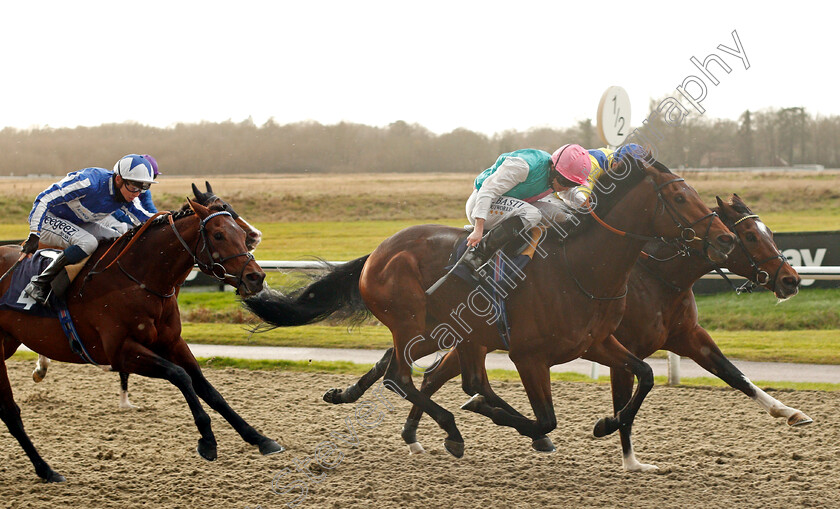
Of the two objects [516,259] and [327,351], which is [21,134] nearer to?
[327,351]

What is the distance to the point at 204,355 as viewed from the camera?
835 centimetres

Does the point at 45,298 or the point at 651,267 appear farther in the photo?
the point at 651,267

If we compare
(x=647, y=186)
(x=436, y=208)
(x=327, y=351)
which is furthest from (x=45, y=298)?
(x=436, y=208)

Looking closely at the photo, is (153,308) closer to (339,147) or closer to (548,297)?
(548,297)

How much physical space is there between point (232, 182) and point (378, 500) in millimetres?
16999

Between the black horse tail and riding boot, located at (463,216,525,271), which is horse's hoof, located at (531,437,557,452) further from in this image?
the black horse tail

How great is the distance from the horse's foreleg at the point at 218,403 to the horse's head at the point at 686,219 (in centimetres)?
234

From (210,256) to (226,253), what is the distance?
0.40 feet

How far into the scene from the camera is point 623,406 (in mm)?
4633

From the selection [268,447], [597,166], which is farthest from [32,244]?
[597,166]

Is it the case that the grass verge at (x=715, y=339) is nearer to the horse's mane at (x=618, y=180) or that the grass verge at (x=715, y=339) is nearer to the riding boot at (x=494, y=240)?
the riding boot at (x=494, y=240)

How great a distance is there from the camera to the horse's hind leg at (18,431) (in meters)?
4.42

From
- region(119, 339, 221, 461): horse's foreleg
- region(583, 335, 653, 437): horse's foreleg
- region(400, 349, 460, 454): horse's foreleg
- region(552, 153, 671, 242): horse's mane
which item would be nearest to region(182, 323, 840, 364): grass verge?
region(400, 349, 460, 454): horse's foreleg

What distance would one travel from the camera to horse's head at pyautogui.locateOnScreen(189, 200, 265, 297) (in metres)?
4.13
